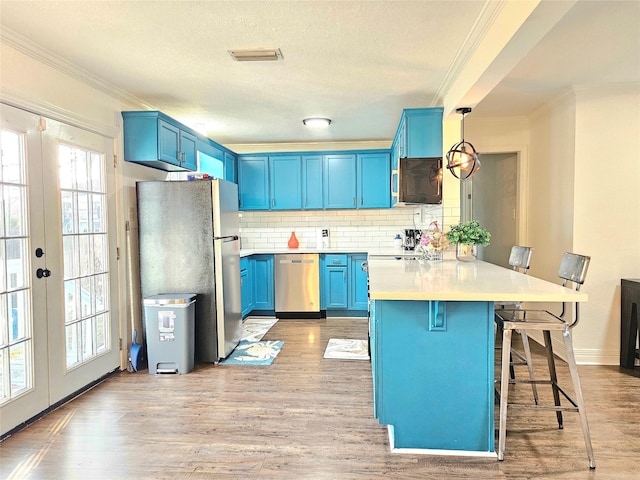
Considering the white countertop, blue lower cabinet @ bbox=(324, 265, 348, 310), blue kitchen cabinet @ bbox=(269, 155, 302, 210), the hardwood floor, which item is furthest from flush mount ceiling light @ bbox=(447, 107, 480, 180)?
blue kitchen cabinet @ bbox=(269, 155, 302, 210)

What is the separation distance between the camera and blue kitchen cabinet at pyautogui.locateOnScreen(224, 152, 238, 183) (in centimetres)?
501

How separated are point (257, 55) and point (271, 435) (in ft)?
7.96

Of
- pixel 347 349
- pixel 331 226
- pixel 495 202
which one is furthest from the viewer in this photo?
pixel 331 226

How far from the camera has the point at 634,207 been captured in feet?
10.8

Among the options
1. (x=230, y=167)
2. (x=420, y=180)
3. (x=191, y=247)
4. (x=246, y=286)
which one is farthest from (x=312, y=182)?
(x=191, y=247)

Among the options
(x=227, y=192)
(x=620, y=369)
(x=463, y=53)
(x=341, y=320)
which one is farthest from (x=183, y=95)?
(x=620, y=369)

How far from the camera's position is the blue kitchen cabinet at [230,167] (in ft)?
16.4

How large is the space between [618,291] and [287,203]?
12.4 ft

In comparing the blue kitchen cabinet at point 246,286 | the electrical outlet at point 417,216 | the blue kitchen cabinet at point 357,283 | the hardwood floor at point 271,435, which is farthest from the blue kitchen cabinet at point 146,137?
the electrical outlet at point 417,216

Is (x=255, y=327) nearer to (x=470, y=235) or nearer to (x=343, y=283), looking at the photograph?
(x=343, y=283)

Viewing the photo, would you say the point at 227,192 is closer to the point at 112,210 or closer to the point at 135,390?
the point at 112,210

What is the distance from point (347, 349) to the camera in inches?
149

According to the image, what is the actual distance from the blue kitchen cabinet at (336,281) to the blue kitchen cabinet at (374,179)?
0.87m

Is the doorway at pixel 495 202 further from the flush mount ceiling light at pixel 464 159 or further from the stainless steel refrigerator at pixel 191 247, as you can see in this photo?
the stainless steel refrigerator at pixel 191 247
